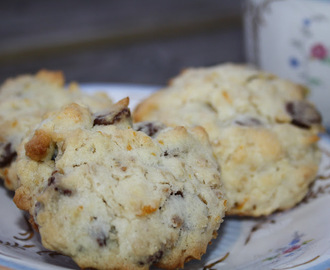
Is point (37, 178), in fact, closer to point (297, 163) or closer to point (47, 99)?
point (47, 99)

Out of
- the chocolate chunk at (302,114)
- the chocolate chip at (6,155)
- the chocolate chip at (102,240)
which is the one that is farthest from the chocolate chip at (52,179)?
the chocolate chunk at (302,114)

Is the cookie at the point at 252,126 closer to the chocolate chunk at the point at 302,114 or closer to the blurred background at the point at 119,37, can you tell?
the chocolate chunk at the point at 302,114

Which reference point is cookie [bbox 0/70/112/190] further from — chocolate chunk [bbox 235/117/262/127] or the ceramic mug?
the ceramic mug

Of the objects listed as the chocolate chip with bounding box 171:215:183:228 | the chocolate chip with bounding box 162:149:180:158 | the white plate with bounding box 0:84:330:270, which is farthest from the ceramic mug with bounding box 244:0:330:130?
the chocolate chip with bounding box 171:215:183:228

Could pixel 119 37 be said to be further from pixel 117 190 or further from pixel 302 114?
pixel 117 190

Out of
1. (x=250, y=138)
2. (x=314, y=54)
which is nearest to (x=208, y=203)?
(x=250, y=138)

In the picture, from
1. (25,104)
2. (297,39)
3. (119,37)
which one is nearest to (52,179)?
(25,104)
